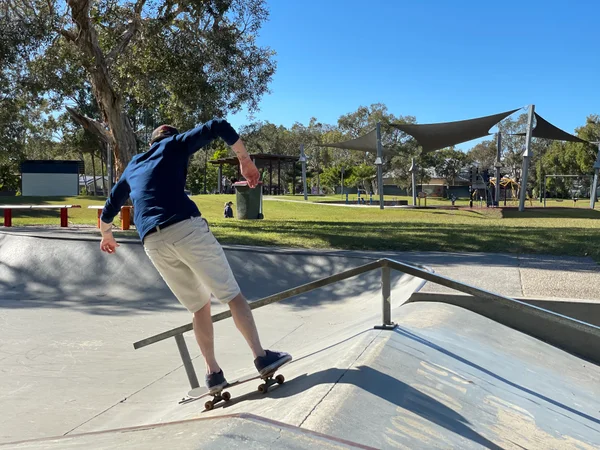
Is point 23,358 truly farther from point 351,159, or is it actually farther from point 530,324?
point 351,159

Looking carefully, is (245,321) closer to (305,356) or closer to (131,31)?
(305,356)

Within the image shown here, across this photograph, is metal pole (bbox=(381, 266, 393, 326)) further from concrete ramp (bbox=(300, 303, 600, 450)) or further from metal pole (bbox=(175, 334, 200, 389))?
metal pole (bbox=(175, 334, 200, 389))

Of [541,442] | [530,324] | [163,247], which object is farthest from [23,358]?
[530,324]

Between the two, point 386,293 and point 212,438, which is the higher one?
point 386,293

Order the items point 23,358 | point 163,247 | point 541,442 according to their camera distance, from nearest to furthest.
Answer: point 541,442
point 163,247
point 23,358

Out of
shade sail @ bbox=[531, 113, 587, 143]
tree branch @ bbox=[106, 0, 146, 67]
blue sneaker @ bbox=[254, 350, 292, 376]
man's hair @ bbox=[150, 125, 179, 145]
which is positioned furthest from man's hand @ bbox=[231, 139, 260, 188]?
shade sail @ bbox=[531, 113, 587, 143]

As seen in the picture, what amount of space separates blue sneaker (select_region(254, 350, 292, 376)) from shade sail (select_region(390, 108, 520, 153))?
708 inches

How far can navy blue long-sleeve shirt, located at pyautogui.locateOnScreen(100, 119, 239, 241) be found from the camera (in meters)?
2.96

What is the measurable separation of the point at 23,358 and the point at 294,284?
3431 millimetres

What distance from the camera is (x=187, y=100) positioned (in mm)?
16469

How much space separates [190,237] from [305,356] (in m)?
1.25

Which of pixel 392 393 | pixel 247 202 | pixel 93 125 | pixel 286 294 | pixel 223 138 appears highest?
pixel 93 125

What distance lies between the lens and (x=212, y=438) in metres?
1.67

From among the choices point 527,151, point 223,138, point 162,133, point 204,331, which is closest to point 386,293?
point 204,331
